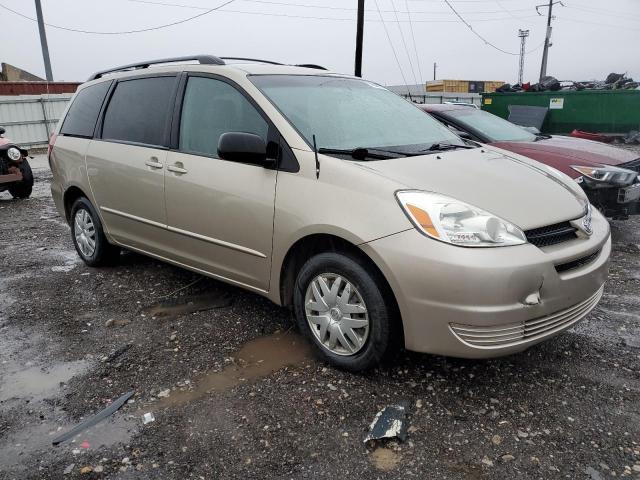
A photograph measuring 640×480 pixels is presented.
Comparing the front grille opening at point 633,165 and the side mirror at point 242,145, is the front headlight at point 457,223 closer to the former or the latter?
the side mirror at point 242,145

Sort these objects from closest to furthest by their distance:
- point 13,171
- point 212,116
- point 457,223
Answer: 1. point 457,223
2. point 212,116
3. point 13,171

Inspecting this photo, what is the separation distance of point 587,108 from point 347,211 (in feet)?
47.5

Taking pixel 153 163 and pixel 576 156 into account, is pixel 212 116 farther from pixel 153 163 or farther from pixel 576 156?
pixel 576 156

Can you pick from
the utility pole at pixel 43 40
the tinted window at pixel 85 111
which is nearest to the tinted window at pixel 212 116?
the tinted window at pixel 85 111

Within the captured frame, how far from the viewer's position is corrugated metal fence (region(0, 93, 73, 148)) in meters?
17.2

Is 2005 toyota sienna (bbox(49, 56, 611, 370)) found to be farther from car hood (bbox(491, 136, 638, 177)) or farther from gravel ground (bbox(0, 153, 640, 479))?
car hood (bbox(491, 136, 638, 177))

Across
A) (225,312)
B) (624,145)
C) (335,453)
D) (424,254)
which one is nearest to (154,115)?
(225,312)

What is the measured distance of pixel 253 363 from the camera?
324 centimetres

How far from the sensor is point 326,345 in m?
3.08

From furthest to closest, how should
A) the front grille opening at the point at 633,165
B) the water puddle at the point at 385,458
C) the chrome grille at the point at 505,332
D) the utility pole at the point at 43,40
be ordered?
the utility pole at the point at 43,40
the front grille opening at the point at 633,165
the chrome grille at the point at 505,332
the water puddle at the point at 385,458

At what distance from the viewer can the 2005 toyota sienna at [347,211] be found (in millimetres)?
2582

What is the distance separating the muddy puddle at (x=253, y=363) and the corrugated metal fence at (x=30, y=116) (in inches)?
643

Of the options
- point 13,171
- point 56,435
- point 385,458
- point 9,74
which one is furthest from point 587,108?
point 9,74


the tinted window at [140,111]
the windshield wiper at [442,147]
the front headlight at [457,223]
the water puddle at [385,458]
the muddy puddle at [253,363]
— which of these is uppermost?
the tinted window at [140,111]
